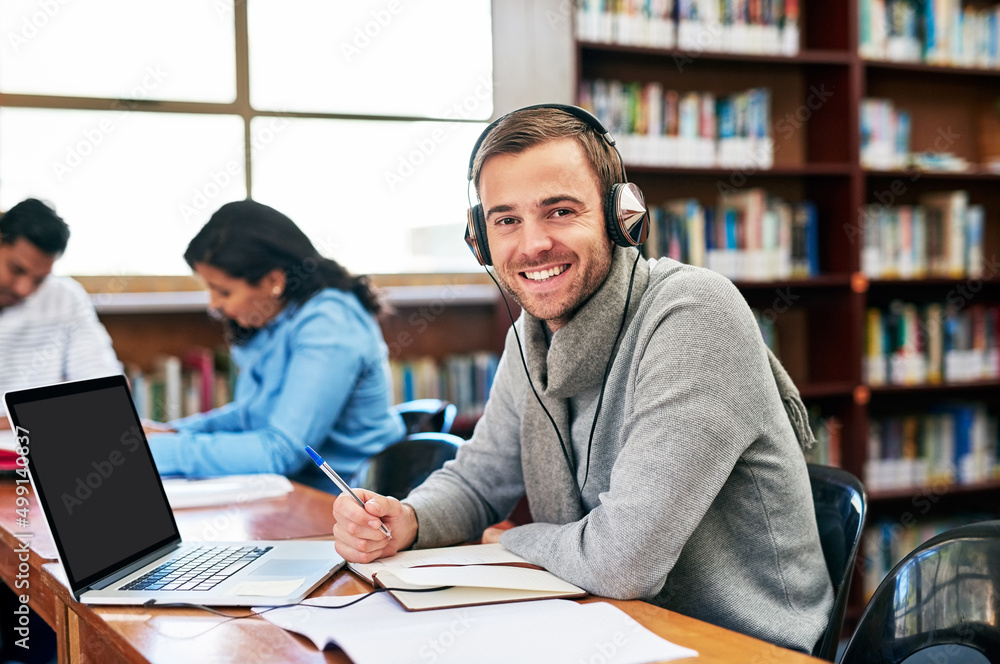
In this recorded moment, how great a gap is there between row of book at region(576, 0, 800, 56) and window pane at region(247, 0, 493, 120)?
1.49ft

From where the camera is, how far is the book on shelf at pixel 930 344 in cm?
330

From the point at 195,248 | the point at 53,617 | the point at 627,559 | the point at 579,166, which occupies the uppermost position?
the point at 579,166

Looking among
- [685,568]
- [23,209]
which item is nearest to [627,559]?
[685,568]

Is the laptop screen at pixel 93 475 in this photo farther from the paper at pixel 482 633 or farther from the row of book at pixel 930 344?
the row of book at pixel 930 344

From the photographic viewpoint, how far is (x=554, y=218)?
1.27 meters

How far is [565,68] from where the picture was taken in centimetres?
296

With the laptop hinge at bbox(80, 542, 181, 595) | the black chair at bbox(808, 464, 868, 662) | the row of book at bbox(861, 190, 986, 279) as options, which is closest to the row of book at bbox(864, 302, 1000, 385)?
the row of book at bbox(861, 190, 986, 279)

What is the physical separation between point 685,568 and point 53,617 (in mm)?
832

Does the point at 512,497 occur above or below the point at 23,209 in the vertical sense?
below

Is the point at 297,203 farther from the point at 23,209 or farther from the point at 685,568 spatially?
the point at 685,568

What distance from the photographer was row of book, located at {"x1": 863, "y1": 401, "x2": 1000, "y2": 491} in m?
3.35

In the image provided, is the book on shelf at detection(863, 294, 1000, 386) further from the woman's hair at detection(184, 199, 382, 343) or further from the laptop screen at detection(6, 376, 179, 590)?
the laptop screen at detection(6, 376, 179, 590)

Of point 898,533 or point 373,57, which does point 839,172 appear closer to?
point 898,533

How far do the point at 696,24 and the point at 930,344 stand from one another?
59.4 inches
